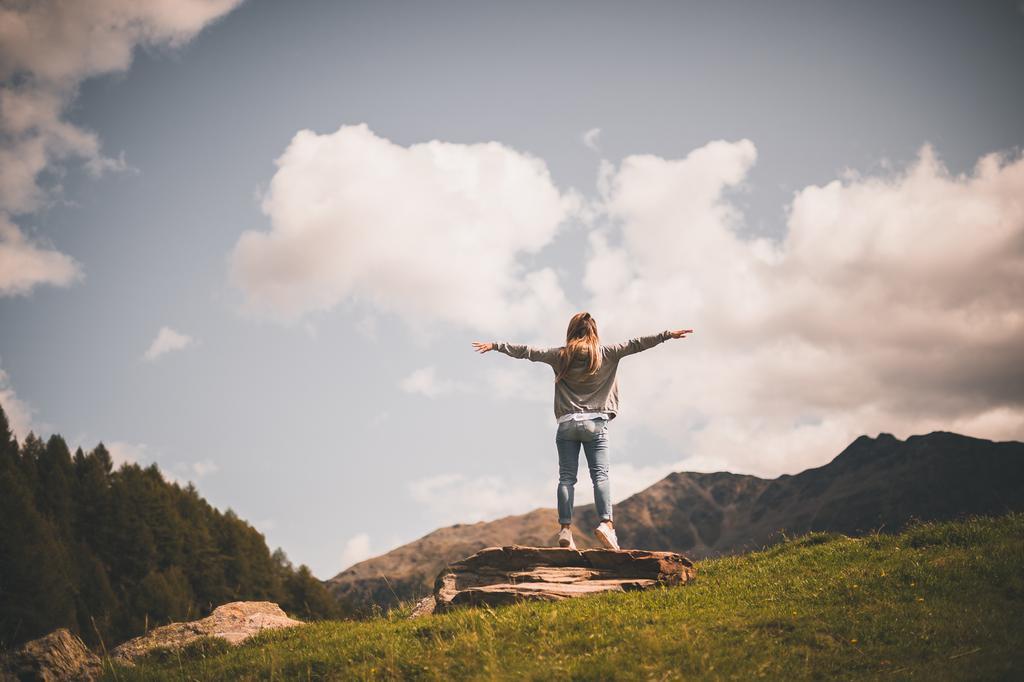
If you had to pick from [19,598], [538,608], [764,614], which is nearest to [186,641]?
[538,608]

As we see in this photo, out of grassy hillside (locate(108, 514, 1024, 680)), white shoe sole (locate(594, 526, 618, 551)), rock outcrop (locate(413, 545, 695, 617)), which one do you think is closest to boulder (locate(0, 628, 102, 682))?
grassy hillside (locate(108, 514, 1024, 680))

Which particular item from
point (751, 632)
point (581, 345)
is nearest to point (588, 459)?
point (581, 345)

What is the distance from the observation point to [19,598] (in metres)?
57.6

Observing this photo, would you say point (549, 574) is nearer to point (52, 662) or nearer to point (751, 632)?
point (751, 632)

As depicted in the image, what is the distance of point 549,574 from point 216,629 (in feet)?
26.1

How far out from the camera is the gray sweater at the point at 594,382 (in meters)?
14.5

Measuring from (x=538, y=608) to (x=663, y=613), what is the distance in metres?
2.07

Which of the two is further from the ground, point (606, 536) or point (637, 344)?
point (637, 344)

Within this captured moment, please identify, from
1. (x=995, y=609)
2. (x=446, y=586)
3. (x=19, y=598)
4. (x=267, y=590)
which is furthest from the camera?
(x=267, y=590)

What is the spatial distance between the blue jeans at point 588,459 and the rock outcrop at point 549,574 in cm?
86

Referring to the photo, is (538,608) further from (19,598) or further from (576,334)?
(19,598)

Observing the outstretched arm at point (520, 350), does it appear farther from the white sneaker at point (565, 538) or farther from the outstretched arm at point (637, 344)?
the white sneaker at point (565, 538)

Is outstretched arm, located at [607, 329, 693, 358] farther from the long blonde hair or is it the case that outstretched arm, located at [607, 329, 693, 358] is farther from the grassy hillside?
the grassy hillside

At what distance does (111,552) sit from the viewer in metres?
81.9
